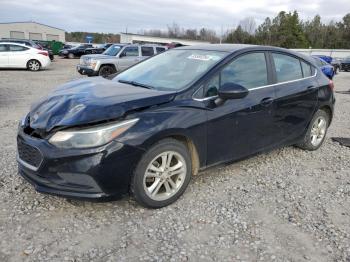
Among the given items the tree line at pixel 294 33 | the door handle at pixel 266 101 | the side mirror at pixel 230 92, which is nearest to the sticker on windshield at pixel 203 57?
the side mirror at pixel 230 92

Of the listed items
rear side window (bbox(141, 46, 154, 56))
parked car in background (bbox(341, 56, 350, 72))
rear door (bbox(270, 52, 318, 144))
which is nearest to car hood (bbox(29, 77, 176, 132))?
rear door (bbox(270, 52, 318, 144))

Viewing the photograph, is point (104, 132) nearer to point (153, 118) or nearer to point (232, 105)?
point (153, 118)

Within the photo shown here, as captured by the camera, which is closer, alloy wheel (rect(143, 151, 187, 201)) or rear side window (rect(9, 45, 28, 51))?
alloy wheel (rect(143, 151, 187, 201))

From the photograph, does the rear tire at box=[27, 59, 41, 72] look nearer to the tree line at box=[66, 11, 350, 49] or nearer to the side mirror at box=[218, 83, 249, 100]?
the side mirror at box=[218, 83, 249, 100]

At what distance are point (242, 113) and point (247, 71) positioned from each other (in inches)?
23.3

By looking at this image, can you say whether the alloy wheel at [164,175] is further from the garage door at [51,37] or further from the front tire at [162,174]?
the garage door at [51,37]

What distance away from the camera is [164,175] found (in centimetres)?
369

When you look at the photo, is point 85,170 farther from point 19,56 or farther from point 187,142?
point 19,56

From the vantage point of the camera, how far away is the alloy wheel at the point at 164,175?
142 inches

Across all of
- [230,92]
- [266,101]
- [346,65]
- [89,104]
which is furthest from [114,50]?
[346,65]

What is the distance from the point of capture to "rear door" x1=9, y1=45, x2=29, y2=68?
18.7 metres

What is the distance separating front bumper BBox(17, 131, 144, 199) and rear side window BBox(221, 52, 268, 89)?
1.51 metres

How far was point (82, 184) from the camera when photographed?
3.28 metres

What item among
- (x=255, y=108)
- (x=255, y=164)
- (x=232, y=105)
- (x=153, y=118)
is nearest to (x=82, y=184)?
(x=153, y=118)
